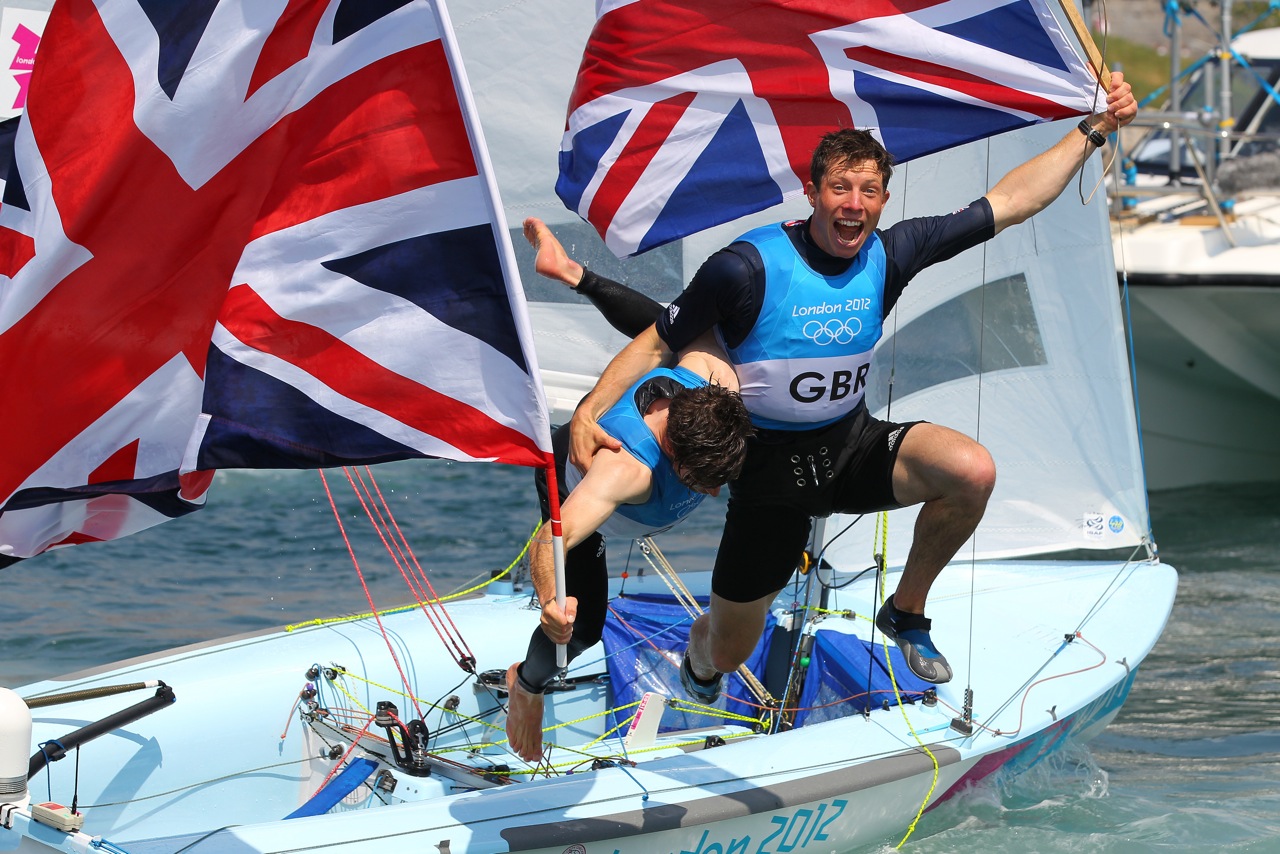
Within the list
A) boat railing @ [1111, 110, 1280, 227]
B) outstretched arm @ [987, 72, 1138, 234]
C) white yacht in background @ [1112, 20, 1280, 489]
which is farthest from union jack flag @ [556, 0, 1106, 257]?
white yacht in background @ [1112, 20, 1280, 489]

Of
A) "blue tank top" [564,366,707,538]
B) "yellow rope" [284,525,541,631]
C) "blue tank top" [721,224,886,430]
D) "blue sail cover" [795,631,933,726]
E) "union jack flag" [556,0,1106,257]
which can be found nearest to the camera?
"blue tank top" [564,366,707,538]

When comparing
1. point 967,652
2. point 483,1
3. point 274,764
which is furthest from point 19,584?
point 967,652

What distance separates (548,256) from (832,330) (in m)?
0.72

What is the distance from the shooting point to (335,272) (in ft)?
9.20

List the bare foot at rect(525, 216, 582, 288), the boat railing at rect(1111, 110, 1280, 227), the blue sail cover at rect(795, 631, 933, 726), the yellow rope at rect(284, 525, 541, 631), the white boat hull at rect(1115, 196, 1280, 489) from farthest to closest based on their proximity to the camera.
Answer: the white boat hull at rect(1115, 196, 1280, 489)
the boat railing at rect(1111, 110, 1280, 227)
the yellow rope at rect(284, 525, 541, 631)
the blue sail cover at rect(795, 631, 933, 726)
the bare foot at rect(525, 216, 582, 288)

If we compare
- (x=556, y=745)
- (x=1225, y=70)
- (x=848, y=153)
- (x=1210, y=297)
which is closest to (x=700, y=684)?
(x=556, y=745)

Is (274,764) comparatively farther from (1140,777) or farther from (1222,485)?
(1222,485)

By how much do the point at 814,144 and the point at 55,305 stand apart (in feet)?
6.61

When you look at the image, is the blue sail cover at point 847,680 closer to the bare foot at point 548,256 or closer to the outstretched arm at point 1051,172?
the outstretched arm at point 1051,172

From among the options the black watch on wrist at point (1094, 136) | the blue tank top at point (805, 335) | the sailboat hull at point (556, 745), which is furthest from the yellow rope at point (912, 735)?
the black watch on wrist at point (1094, 136)

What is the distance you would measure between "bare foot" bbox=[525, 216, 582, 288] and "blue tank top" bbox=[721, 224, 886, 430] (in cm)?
46

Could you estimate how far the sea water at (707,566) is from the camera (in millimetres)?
4309

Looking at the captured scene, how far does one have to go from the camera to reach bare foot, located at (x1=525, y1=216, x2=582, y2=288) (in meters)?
3.46

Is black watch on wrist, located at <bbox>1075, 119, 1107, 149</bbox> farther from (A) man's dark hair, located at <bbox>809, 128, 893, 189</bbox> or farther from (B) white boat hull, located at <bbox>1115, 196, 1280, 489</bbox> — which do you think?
(B) white boat hull, located at <bbox>1115, 196, 1280, 489</bbox>
